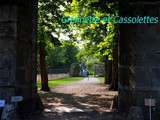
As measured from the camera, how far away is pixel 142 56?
38.0 feet

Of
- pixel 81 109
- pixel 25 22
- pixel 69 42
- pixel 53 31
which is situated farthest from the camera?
pixel 69 42

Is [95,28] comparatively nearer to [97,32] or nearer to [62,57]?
[97,32]

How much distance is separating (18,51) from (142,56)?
406 cm

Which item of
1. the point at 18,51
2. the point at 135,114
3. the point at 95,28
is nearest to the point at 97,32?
the point at 95,28

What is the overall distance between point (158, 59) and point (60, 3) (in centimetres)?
1117

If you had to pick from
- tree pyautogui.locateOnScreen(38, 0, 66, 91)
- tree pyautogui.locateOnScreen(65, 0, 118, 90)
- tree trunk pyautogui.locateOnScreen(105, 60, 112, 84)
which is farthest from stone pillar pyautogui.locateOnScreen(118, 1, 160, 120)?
tree trunk pyautogui.locateOnScreen(105, 60, 112, 84)

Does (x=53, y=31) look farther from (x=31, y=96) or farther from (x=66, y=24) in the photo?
(x=31, y=96)

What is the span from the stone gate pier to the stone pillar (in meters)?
3.30

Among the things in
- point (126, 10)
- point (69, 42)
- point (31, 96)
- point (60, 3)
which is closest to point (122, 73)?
point (126, 10)

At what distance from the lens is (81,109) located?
14.3 m

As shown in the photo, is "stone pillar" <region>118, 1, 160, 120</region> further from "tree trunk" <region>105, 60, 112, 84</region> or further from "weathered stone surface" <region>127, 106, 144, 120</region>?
"tree trunk" <region>105, 60, 112, 84</region>

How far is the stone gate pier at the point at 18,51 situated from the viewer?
11.5m

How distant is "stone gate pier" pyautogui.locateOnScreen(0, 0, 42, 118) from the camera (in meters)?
11.5

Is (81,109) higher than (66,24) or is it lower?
lower
